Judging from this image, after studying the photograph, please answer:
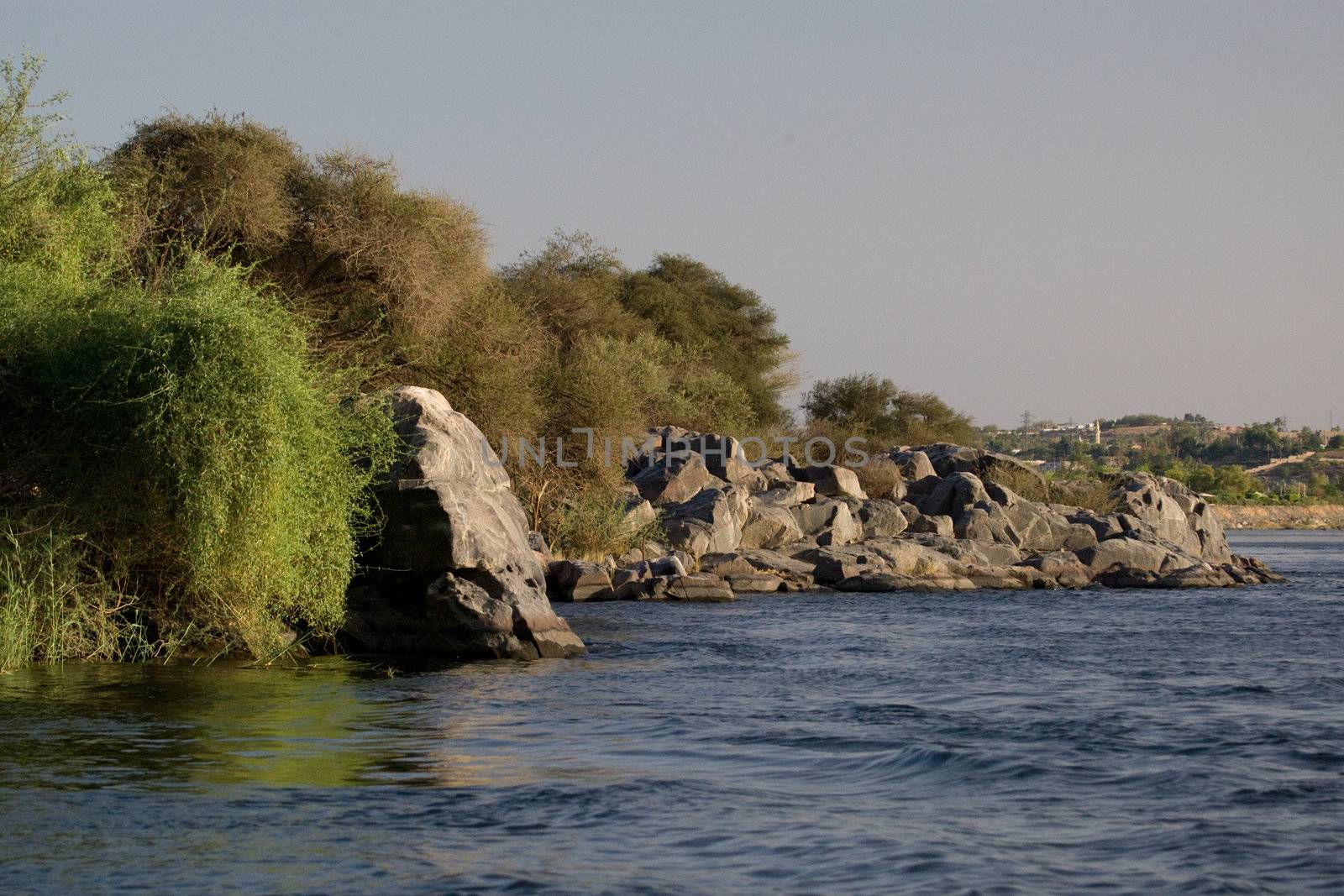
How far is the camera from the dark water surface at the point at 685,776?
728cm

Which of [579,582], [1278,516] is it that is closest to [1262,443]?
[1278,516]

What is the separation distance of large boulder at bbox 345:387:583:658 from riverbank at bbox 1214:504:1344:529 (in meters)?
88.7

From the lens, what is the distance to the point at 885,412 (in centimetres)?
5916

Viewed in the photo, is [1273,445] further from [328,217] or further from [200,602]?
[200,602]

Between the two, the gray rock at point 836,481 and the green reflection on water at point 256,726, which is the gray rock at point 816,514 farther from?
the green reflection on water at point 256,726

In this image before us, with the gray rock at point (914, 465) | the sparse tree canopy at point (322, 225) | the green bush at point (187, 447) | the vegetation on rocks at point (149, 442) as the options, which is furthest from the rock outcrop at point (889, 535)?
the green bush at point (187, 447)

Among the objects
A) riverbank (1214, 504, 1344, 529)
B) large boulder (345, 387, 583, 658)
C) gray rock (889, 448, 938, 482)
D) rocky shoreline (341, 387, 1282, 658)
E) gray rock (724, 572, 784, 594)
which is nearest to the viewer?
large boulder (345, 387, 583, 658)

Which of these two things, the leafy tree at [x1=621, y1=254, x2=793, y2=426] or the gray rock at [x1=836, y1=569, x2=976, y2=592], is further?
the leafy tree at [x1=621, y1=254, x2=793, y2=426]

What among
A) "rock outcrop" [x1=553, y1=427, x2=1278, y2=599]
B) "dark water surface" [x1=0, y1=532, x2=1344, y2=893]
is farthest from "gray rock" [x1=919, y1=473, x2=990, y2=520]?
"dark water surface" [x1=0, y1=532, x2=1344, y2=893]

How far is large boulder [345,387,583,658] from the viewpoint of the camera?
51.0 ft

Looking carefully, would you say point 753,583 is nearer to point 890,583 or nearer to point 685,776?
point 890,583

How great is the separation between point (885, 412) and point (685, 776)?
5038cm

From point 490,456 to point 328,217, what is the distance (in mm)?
10163

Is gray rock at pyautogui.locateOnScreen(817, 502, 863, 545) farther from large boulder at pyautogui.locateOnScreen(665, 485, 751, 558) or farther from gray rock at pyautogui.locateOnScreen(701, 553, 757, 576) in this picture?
gray rock at pyautogui.locateOnScreen(701, 553, 757, 576)
